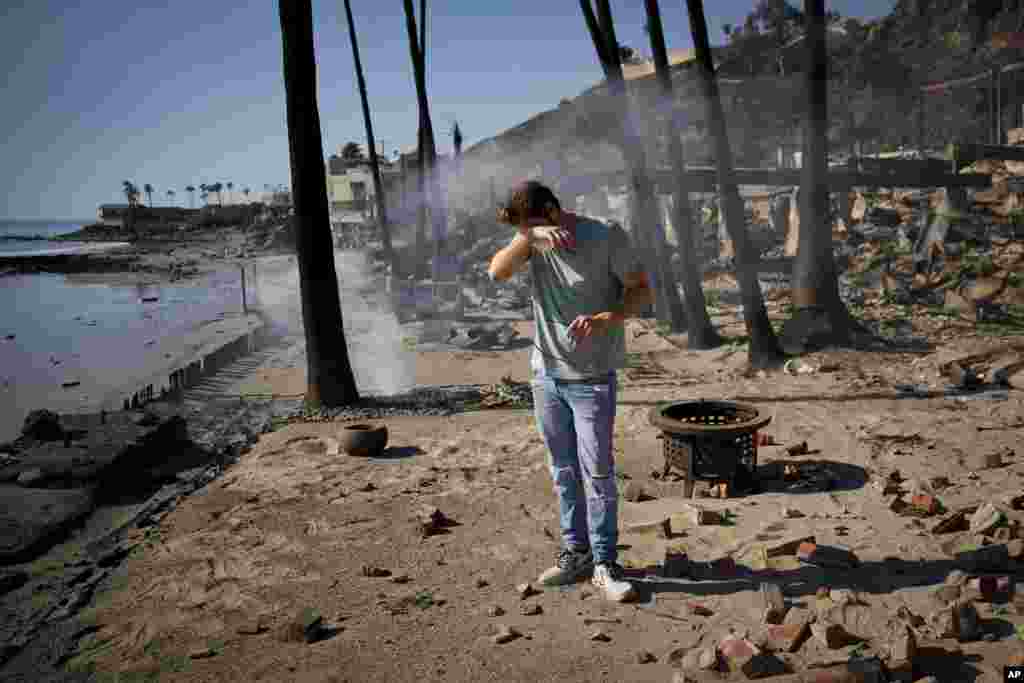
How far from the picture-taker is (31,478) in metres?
6.56

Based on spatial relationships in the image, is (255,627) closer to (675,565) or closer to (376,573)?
(376,573)

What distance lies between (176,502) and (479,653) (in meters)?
3.84

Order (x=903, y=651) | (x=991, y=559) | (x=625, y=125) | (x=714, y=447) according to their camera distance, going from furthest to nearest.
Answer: (x=625, y=125), (x=714, y=447), (x=991, y=559), (x=903, y=651)

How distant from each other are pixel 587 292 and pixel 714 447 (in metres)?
2.54

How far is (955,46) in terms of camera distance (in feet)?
76.5

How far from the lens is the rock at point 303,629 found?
152 inches

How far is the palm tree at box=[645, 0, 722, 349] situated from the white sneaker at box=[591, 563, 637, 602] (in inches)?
375

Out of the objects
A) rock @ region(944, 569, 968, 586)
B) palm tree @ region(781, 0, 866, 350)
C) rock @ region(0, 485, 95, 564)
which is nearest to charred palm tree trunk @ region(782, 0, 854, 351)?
palm tree @ region(781, 0, 866, 350)

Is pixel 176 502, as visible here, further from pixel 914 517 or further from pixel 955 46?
pixel 955 46

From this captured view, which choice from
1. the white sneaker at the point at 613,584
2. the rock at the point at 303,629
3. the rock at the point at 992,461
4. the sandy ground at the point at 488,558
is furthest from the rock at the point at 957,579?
the rock at the point at 303,629

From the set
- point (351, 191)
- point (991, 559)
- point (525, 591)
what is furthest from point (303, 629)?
point (351, 191)

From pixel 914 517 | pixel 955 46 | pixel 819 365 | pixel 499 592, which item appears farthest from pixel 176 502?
pixel 955 46

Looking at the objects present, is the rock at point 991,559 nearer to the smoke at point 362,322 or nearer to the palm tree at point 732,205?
the palm tree at point 732,205

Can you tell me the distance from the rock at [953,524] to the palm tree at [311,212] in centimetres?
709
